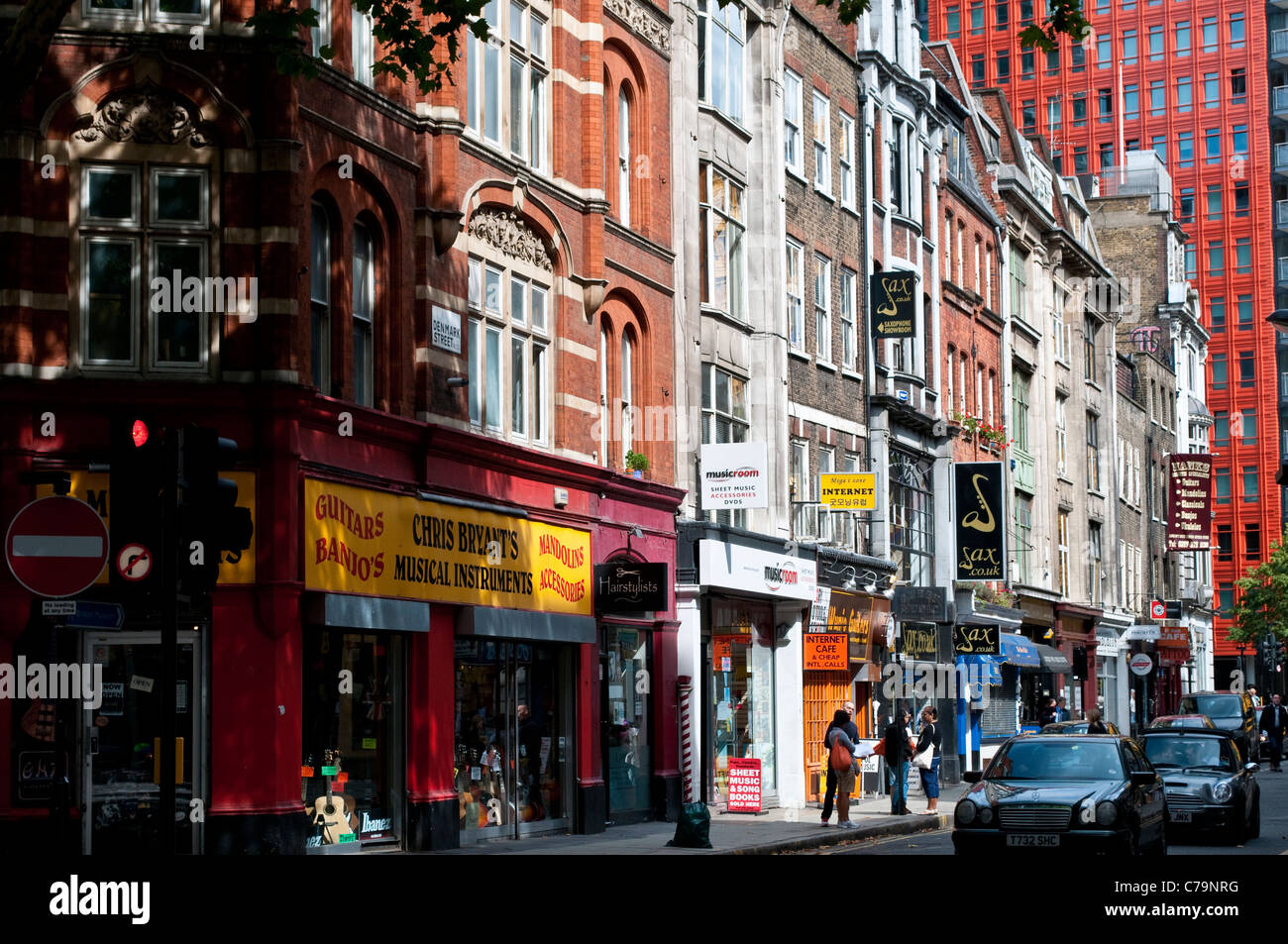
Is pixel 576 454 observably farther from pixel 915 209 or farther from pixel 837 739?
pixel 915 209

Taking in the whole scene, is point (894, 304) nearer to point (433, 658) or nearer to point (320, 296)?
point (433, 658)

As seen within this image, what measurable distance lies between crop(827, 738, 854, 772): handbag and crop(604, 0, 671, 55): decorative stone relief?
12282 mm

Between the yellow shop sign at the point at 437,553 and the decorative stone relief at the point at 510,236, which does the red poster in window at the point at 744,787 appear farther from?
the decorative stone relief at the point at 510,236

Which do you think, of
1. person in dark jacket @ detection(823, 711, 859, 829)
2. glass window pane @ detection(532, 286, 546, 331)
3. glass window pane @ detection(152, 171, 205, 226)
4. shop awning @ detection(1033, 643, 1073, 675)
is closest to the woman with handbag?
person in dark jacket @ detection(823, 711, 859, 829)

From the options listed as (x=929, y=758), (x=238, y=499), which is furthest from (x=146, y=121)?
(x=929, y=758)

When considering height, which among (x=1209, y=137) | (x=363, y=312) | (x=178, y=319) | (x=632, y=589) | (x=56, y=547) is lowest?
(x=56, y=547)

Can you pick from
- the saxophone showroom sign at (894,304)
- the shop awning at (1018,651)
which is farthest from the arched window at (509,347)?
the shop awning at (1018,651)

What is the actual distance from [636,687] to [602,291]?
657 centimetres

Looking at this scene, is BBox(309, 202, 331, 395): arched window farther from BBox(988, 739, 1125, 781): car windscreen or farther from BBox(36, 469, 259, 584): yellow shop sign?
BBox(988, 739, 1125, 781): car windscreen

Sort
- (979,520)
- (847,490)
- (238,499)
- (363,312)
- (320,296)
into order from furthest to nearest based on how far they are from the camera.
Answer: (979,520), (847,490), (363,312), (320,296), (238,499)

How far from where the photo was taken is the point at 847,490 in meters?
36.8

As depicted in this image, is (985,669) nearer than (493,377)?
Result: No

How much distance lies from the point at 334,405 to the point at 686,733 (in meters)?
10.8

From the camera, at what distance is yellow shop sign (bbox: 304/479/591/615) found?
21.5 metres
